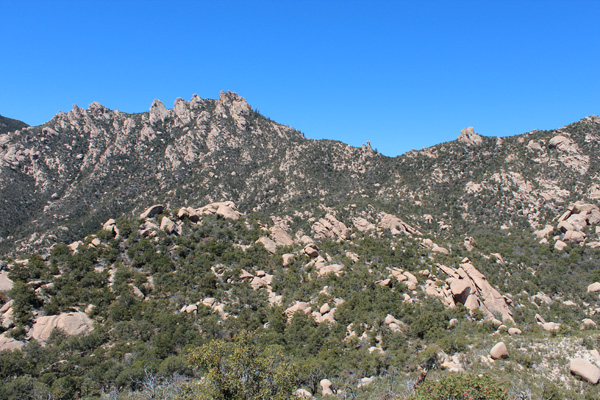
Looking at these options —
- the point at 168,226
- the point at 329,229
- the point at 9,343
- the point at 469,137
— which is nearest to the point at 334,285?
the point at 168,226

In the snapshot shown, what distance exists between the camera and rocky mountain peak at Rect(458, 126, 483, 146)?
104625mm

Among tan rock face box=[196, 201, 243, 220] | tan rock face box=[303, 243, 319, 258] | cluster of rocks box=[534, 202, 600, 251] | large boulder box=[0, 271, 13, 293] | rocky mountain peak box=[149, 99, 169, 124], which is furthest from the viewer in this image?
rocky mountain peak box=[149, 99, 169, 124]

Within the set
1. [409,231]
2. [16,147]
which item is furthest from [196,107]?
[409,231]

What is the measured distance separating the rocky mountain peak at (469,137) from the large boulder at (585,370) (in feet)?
313

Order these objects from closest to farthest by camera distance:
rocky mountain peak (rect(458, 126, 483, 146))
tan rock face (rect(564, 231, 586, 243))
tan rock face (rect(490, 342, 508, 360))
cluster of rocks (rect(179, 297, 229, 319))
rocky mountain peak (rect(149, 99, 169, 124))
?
tan rock face (rect(490, 342, 508, 360)) → cluster of rocks (rect(179, 297, 229, 319)) → tan rock face (rect(564, 231, 586, 243)) → rocky mountain peak (rect(458, 126, 483, 146)) → rocky mountain peak (rect(149, 99, 169, 124))

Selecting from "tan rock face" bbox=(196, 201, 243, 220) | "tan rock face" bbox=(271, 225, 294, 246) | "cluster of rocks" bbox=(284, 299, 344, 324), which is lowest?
"cluster of rocks" bbox=(284, 299, 344, 324)

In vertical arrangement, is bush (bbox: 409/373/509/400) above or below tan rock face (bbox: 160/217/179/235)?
→ below

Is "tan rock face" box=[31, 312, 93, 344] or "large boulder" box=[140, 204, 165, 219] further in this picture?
"large boulder" box=[140, 204, 165, 219]

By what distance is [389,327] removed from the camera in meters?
34.0

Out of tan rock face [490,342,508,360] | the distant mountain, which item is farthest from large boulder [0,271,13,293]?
the distant mountain

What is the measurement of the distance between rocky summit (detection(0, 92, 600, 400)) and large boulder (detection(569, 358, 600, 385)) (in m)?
0.14

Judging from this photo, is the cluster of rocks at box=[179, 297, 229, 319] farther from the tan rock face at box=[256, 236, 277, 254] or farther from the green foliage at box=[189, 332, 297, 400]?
the green foliage at box=[189, 332, 297, 400]

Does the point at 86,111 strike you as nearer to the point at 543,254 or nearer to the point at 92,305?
the point at 92,305

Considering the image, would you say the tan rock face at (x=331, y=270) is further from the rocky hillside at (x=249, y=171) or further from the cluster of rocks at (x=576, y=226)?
the cluster of rocks at (x=576, y=226)
